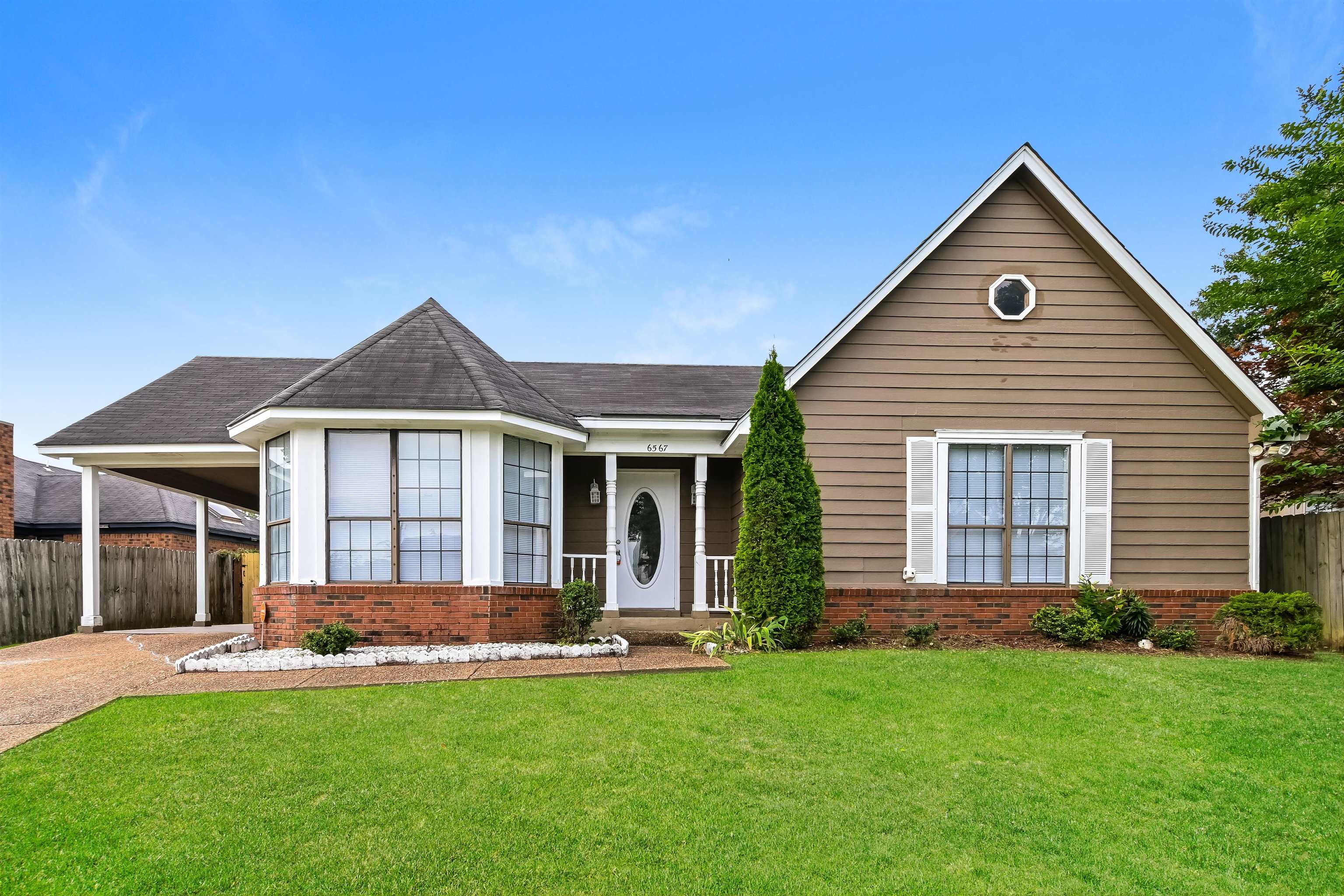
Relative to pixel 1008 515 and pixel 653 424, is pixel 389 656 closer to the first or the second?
pixel 653 424

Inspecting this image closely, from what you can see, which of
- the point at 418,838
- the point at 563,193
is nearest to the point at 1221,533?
the point at 418,838

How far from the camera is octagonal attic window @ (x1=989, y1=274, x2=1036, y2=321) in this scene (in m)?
9.77

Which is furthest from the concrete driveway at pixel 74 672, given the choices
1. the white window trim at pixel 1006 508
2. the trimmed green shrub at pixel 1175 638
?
the trimmed green shrub at pixel 1175 638

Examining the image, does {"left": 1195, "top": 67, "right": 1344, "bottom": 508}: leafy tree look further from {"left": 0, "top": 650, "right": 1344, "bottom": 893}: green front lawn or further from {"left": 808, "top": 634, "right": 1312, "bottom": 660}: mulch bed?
{"left": 0, "top": 650, "right": 1344, "bottom": 893}: green front lawn

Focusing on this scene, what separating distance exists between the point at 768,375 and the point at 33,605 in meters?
12.9

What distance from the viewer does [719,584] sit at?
11992mm

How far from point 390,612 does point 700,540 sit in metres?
4.43

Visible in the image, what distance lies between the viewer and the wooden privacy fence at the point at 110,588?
1233 cm

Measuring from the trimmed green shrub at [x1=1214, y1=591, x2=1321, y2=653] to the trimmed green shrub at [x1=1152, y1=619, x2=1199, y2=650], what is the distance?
0.42 meters

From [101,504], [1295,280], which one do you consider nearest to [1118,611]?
[1295,280]

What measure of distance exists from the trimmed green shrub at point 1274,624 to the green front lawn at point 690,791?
2.34 m

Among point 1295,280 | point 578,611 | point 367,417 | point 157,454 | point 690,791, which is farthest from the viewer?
point 1295,280

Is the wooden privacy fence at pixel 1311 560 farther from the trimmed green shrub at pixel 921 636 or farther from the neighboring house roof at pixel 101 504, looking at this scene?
the neighboring house roof at pixel 101 504

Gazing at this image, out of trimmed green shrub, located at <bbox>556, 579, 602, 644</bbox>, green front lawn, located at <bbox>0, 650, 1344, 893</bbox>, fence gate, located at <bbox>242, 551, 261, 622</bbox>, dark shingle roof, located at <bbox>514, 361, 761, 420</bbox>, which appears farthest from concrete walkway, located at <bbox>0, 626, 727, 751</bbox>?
fence gate, located at <bbox>242, 551, 261, 622</bbox>
